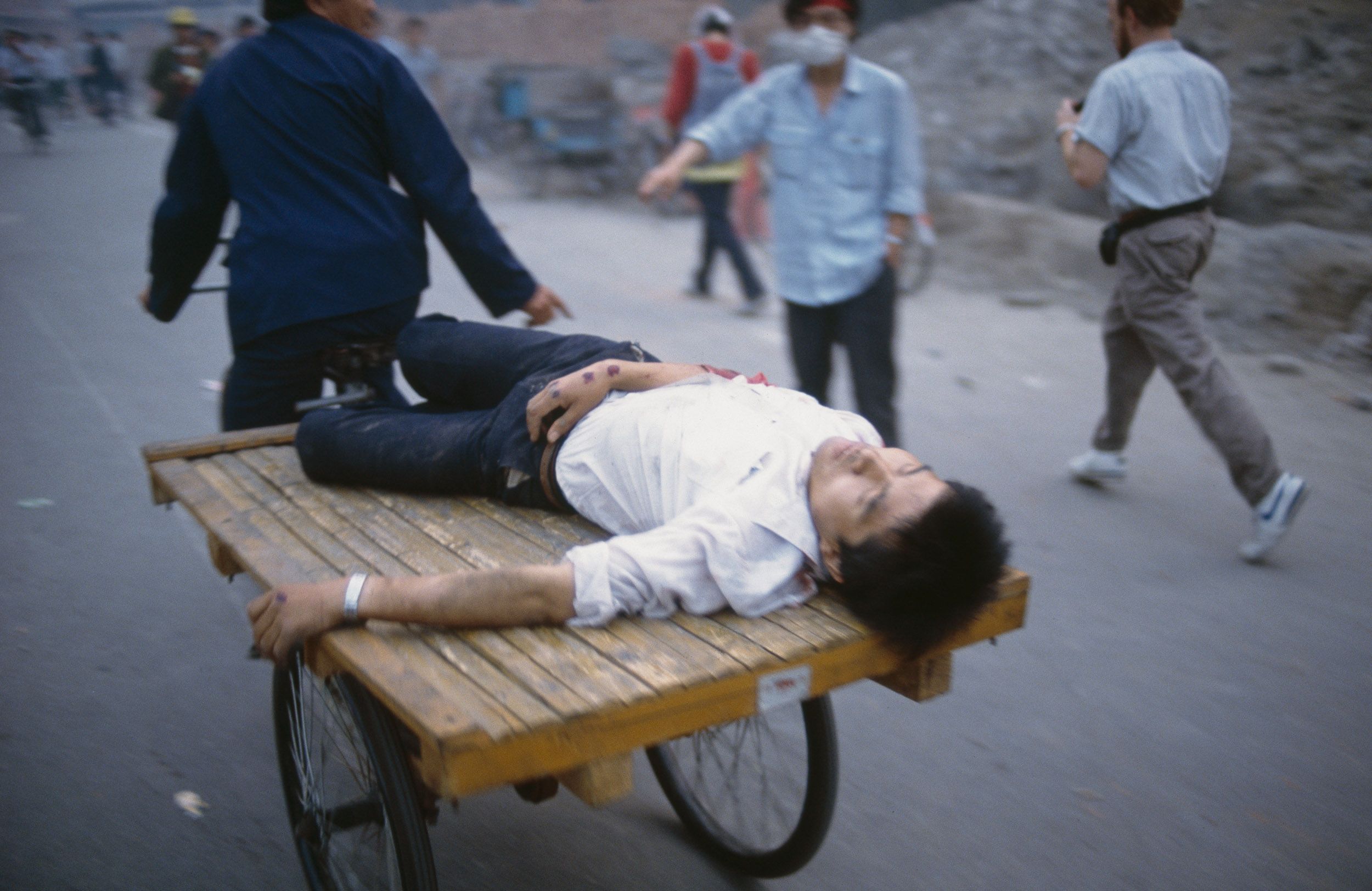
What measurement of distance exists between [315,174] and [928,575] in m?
1.95

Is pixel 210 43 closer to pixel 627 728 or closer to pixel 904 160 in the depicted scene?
pixel 904 160

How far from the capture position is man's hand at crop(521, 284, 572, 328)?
3129 mm

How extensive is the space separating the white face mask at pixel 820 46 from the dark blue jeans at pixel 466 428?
166cm

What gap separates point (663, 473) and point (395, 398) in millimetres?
1373

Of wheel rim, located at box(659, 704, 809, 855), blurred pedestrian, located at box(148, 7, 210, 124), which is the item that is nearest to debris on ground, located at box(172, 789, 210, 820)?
wheel rim, located at box(659, 704, 809, 855)

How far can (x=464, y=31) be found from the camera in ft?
60.4

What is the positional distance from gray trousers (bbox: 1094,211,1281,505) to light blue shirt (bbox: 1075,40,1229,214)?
14 centimetres

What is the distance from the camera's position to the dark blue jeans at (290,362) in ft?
9.72

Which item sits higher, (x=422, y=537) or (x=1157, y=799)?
(x=422, y=537)

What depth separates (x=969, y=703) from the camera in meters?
3.14

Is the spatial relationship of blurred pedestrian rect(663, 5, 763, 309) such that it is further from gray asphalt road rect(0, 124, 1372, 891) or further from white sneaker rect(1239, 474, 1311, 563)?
white sneaker rect(1239, 474, 1311, 563)

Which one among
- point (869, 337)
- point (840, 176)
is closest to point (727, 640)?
point (869, 337)

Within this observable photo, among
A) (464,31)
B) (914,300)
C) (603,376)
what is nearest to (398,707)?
(603,376)

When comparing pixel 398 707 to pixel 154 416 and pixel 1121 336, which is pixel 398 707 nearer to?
pixel 1121 336
